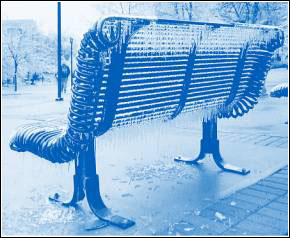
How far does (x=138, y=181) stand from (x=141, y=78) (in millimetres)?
1515

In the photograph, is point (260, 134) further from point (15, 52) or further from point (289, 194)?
point (15, 52)

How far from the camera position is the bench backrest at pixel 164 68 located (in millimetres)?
2611

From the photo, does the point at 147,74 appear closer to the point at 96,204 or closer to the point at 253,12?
the point at 96,204

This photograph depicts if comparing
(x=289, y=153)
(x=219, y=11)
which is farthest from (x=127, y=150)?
(x=219, y=11)

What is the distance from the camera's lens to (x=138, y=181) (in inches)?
165

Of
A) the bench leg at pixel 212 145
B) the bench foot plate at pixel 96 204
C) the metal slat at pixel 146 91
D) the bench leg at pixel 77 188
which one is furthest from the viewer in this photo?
the bench leg at pixel 212 145

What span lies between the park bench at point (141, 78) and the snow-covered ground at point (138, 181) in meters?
0.17

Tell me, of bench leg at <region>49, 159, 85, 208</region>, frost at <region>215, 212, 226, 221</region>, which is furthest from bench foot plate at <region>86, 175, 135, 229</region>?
frost at <region>215, 212, 226, 221</region>

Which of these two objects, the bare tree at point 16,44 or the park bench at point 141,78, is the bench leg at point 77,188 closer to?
the park bench at point 141,78

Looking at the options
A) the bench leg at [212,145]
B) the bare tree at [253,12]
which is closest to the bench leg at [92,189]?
the bench leg at [212,145]

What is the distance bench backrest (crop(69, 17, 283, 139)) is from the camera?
103 inches

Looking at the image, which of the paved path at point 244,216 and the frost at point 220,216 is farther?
the frost at point 220,216

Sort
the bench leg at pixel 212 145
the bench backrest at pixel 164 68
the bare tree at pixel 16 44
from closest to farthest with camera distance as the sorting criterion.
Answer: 1. the bench backrest at pixel 164 68
2. the bench leg at pixel 212 145
3. the bare tree at pixel 16 44

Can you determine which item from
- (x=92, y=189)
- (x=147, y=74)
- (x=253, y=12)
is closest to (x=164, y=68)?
(x=147, y=74)
